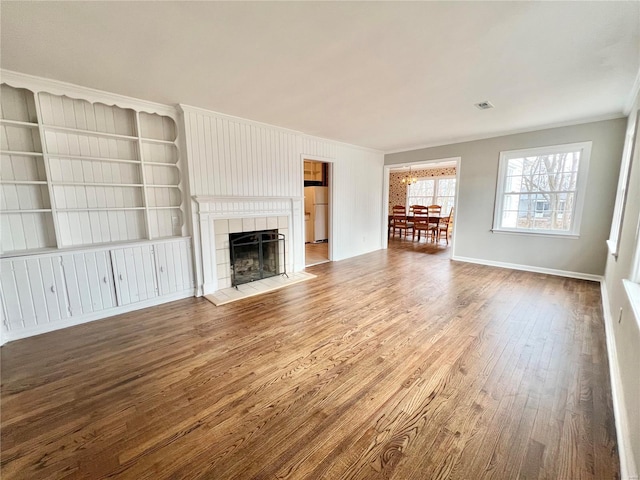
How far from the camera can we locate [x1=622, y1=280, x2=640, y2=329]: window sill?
145cm

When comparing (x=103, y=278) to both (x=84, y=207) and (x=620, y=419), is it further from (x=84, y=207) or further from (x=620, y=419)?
(x=620, y=419)

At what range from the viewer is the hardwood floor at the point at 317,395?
133cm

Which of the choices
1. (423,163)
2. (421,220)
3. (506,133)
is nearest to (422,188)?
(421,220)

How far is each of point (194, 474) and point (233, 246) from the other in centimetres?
293

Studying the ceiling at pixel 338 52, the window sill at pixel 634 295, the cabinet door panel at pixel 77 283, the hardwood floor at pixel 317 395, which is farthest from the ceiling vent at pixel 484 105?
the cabinet door panel at pixel 77 283

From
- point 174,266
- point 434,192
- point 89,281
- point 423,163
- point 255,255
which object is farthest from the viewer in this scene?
point 434,192

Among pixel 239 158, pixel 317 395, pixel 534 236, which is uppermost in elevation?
pixel 239 158

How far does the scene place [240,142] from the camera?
3850 mm

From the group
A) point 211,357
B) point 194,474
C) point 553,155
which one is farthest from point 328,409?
point 553,155

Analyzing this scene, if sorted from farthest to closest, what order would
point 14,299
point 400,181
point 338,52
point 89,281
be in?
1. point 400,181
2. point 89,281
3. point 14,299
4. point 338,52

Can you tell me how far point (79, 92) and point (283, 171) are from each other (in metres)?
2.61

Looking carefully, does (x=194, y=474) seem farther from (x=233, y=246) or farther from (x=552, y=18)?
(x=552, y=18)

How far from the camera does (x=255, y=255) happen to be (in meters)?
4.34

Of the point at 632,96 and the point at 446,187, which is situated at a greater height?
the point at 632,96
